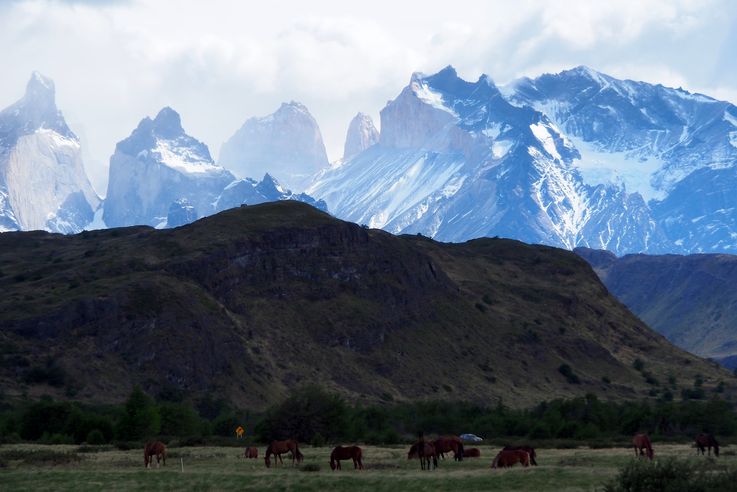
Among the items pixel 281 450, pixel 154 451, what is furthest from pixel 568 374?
pixel 154 451

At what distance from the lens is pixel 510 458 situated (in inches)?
2324

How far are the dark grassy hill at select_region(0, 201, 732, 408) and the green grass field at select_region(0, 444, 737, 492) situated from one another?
6422 centimetres

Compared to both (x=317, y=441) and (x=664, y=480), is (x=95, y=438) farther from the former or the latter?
(x=664, y=480)

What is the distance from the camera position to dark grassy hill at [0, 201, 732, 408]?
456 feet

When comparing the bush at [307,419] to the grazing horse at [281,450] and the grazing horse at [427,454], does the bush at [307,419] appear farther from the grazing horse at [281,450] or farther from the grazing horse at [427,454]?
the grazing horse at [427,454]

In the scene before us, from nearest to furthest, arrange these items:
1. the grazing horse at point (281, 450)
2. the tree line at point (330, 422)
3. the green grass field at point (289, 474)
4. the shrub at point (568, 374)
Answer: the green grass field at point (289, 474), the grazing horse at point (281, 450), the tree line at point (330, 422), the shrub at point (568, 374)

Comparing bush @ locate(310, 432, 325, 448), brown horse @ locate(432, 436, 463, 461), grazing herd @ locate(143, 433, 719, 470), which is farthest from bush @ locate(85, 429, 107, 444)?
brown horse @ locate(432, 436, 463, 461)

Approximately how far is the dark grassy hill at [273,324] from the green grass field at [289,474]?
6422cm

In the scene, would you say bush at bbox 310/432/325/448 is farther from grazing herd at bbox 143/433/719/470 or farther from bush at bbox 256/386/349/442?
grazing herd at bbox 143/433/719/470

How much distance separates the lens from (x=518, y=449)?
196 ft

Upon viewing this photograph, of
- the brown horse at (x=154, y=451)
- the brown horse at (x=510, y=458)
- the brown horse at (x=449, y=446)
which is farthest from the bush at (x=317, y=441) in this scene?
the brown horse at (x=510, y=458)

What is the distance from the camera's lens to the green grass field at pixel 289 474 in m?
52.2

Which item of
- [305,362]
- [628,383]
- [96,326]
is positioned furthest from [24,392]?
[628,383]

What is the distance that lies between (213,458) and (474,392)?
96017 mm
